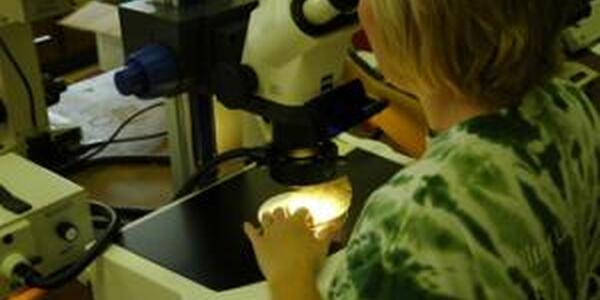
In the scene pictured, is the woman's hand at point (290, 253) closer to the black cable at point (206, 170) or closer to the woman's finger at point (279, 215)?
the woman's finger at point (279, 215)

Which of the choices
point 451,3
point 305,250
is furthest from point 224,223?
point 451,3

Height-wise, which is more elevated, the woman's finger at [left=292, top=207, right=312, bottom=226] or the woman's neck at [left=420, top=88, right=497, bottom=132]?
the woman's neck at [left=420, top=88, right=497, bottom=132]

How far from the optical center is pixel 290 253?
2.87 feet

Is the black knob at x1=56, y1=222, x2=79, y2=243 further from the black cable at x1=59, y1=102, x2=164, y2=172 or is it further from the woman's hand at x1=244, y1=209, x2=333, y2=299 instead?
the black cable at x1=59, y1=102, x2=164, y2=172

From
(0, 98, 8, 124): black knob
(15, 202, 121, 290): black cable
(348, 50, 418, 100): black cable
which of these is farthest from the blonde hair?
(0, 98, 8, 124): black knob

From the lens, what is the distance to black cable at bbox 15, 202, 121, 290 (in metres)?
1.07

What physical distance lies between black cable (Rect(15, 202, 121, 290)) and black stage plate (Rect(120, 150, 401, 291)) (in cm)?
3

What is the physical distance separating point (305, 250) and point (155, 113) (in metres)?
1.08

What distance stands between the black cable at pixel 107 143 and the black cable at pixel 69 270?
490 mm

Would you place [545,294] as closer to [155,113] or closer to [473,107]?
[473,107]

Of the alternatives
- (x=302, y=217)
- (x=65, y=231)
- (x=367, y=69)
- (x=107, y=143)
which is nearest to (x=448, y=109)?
(x=302, y=217)

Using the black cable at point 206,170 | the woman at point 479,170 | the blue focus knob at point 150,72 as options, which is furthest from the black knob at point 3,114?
the woman at point 479,170

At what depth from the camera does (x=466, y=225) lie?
636 millimetres

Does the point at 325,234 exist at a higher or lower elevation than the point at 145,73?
lower
